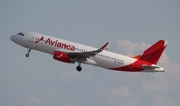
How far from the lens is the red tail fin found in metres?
98.9

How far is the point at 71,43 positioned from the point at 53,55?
4.17 m

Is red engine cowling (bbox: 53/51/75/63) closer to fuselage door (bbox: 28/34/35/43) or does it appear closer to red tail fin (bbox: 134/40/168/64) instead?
fuselage door (bbox: 28/34/35/43)

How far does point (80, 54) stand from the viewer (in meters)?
94.6

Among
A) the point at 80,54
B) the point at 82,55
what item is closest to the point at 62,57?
the point at 80,54

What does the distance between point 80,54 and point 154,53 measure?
1487 cm

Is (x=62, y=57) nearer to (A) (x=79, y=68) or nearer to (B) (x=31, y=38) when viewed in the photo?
(A) (x=79, y=68)

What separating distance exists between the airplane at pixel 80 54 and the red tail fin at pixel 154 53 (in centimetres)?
84

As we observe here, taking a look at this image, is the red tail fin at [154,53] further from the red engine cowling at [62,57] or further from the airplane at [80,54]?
the red engine cowling at [62,57]

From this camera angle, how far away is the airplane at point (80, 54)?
94.9 metres

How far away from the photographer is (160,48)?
101 metres

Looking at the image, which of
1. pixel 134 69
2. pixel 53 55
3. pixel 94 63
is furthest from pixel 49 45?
pixel 134 69

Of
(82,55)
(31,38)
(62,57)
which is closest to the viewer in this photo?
(62,57)

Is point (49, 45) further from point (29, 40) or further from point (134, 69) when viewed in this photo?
point (134, 69)

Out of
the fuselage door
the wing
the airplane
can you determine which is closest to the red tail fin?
the airplane
